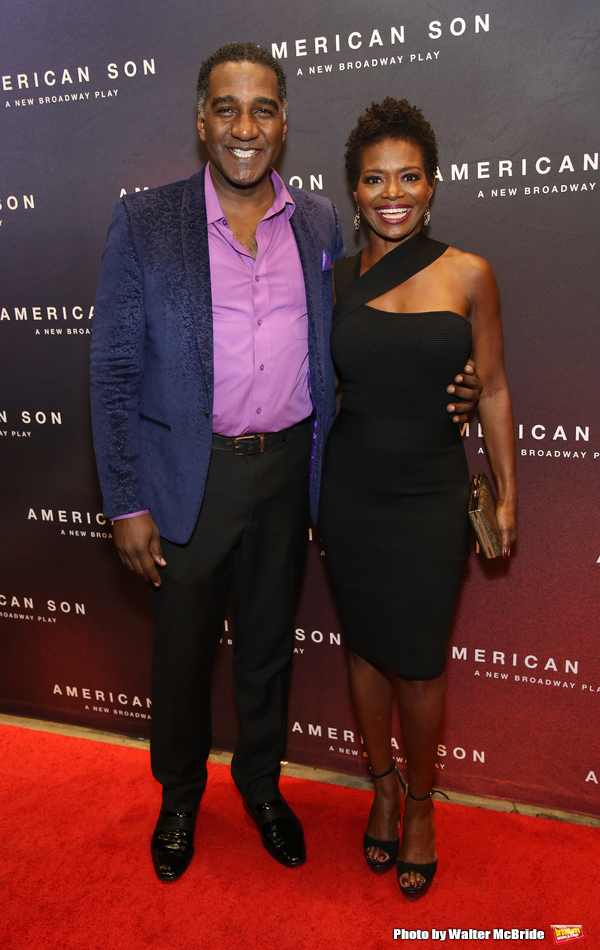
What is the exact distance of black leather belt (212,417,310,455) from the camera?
1.86 meters

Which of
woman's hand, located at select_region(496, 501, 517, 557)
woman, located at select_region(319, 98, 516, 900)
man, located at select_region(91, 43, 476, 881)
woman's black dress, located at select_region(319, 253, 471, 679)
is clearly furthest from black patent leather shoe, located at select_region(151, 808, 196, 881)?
woman's hand, located at select_region(496, 501, 517, 557)

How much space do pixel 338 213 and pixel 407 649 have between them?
1.28m

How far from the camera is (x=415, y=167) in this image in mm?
1757

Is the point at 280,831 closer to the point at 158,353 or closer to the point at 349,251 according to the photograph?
the point at 158,353

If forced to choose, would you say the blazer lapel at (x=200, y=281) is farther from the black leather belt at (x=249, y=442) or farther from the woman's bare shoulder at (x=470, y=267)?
the woman's bare shoulder at (x=470, y=267)

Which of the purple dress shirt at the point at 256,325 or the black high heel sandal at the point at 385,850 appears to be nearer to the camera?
the purple dress shirt at the point at 256,325

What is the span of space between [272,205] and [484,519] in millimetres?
999

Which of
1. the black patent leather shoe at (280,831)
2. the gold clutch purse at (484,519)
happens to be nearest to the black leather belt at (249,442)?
the gold clutch purse at (484,519)

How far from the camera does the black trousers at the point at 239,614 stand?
1.90m

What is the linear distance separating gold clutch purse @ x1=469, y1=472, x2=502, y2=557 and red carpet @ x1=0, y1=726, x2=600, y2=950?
966 mm

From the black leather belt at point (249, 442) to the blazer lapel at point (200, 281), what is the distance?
13 cm

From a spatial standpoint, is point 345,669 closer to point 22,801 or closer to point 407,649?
point 407,649

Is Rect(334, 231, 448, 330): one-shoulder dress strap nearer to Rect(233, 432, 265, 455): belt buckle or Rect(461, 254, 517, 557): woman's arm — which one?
Rect(461, 254, 517, 557): woman's arm

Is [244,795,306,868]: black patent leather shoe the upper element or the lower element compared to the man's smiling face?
lower
